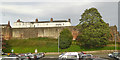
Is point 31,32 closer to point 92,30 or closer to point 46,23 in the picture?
point 46,23

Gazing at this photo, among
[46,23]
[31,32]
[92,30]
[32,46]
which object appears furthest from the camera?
[46,23]

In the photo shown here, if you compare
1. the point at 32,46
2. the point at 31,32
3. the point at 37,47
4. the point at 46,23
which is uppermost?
the point at 46,23

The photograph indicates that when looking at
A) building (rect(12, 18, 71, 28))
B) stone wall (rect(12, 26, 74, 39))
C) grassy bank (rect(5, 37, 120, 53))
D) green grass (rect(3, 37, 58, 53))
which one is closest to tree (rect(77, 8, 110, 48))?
grassy bank (rect(5, 37, 120, 53))

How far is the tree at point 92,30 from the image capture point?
43.8 m

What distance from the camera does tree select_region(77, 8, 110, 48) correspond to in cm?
4381

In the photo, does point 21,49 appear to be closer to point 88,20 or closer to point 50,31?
point 50,31

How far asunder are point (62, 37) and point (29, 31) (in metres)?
22.6

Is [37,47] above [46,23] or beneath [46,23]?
beneath

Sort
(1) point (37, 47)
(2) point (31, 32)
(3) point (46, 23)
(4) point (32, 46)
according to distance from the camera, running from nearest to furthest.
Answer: (1) point (37, 47) → (4) point (32, 46) → (2) point (31, 32) → (3) point (46, 23)

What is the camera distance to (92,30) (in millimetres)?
44125

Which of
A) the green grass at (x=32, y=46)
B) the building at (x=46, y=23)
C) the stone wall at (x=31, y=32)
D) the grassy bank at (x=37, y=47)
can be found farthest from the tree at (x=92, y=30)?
the building at (x=46, y=23)

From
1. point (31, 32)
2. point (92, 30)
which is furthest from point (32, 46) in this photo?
point (92, 30)

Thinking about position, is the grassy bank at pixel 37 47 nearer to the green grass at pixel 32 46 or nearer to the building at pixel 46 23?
the green grass at pixel 32 46

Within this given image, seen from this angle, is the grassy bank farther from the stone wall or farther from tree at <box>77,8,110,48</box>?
the stone wall
